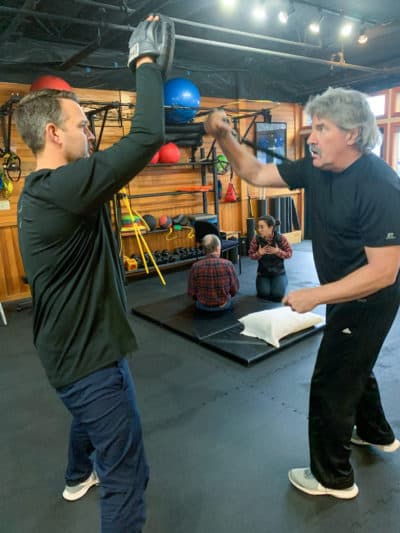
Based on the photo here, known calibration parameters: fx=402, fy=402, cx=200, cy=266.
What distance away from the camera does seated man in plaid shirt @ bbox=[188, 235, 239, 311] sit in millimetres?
4055

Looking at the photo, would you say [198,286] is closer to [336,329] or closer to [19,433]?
[19,433]

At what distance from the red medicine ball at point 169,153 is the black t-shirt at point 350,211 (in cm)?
449

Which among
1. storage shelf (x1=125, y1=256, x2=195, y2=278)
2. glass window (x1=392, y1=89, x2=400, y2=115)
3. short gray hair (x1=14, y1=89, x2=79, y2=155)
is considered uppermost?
glass window (x1=392, y1=89, x2=400, y2=115)

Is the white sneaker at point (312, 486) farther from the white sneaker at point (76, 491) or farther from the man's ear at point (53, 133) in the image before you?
the man's ear at point (53, 133)

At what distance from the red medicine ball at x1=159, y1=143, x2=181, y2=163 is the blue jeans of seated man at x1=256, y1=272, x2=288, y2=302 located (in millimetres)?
2508

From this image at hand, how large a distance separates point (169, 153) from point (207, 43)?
1693 millimetres

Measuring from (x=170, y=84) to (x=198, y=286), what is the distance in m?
3.08

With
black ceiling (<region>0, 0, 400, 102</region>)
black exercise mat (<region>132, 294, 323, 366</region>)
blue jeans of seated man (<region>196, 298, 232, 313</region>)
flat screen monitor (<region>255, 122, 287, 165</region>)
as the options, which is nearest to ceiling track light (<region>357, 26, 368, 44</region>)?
black ceiling (<region>0, 0, 400, 102</region>)

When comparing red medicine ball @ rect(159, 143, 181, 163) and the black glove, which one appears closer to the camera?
the black glove

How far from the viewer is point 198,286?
4199 millimetres

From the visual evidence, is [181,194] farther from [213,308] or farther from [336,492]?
[336,492]

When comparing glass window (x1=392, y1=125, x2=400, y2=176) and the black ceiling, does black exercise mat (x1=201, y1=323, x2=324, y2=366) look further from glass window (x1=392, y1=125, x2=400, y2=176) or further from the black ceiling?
glass window (x1=392, y1=125, x2=400, y2=176)

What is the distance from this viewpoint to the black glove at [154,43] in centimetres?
118

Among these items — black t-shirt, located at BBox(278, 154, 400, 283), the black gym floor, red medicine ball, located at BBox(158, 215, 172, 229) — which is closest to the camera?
black t-shirt, located at BBox(278, 154, 400, 283)
